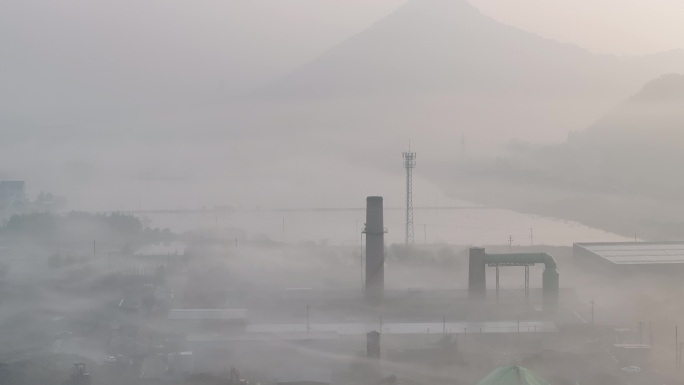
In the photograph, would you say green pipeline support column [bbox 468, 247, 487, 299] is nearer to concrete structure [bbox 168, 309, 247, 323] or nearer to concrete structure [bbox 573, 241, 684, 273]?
concrete structure [bbox 573, 241, 684, 273]

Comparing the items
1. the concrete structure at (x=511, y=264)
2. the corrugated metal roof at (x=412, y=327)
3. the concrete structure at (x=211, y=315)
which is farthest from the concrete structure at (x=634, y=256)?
the concrete structure at (x=211, y=315)

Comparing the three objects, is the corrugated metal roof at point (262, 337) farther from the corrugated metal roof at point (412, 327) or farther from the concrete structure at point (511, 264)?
the concrete structure at point (511, 264)

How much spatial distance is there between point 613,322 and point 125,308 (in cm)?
599

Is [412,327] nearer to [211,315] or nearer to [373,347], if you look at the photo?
[373,347]

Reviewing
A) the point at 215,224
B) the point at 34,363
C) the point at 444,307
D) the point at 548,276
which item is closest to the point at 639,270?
the point at 548,276

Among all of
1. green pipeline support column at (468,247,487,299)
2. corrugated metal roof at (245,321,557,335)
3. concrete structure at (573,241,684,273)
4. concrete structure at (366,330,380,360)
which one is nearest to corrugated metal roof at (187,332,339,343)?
corrugated metal roof at (245,321,557,335)

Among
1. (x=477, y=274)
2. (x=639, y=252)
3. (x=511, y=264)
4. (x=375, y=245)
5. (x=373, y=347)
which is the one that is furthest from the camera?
(x=639, y=252)

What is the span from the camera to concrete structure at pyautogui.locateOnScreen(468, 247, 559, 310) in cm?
1021

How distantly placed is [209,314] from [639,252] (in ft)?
22.2

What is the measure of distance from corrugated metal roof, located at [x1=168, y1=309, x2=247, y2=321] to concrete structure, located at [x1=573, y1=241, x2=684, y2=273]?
5.36 meters

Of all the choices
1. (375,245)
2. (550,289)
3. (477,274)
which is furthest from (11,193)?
(550,289)

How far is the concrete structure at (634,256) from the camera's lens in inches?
451

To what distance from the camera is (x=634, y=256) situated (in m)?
12.2

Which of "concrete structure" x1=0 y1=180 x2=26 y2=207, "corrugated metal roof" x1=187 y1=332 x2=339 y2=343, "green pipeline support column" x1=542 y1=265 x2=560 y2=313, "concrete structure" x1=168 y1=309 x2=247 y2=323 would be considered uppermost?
"concrete structure" x1=0 y1=180 x2=26 y2=207
